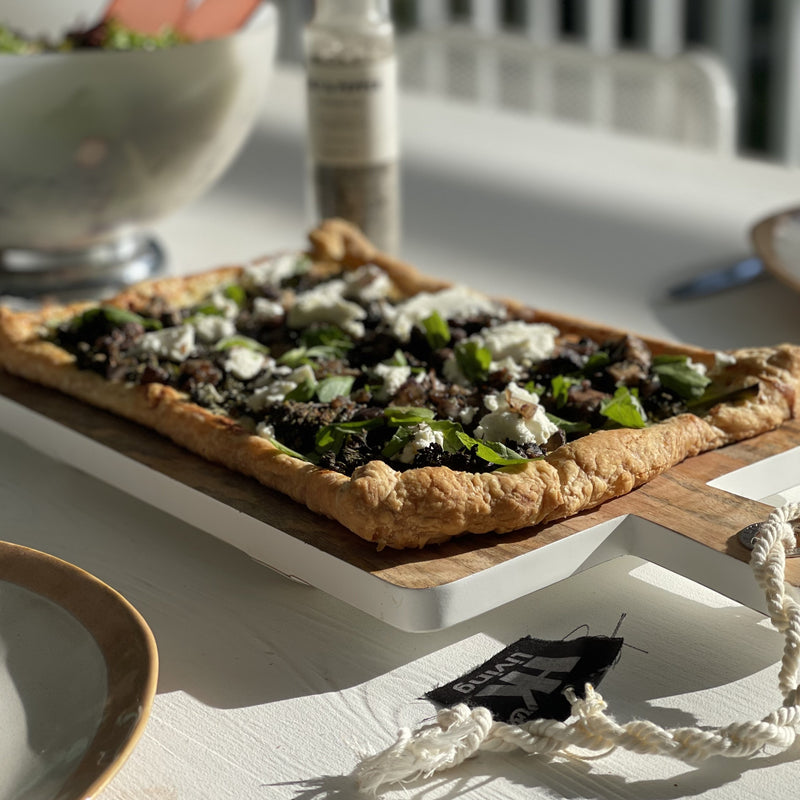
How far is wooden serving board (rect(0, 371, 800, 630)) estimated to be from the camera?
2.94ft

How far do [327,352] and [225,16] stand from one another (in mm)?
780

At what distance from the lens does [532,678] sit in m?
0.88

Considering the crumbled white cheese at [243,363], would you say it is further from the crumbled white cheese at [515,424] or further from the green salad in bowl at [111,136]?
the green salad in bowl at [111,136]

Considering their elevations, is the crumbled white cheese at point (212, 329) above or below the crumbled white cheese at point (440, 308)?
below

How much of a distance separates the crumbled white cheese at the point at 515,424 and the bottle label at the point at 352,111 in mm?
710

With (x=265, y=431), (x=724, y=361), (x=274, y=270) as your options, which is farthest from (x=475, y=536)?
(x=274, y=270)

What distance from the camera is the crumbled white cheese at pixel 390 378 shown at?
1166mm

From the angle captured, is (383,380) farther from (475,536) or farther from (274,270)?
(274,270)

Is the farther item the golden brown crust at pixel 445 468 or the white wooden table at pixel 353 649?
the golden brown crust at pixel 445 468

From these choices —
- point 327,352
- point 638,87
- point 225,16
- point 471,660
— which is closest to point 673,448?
point 471,660

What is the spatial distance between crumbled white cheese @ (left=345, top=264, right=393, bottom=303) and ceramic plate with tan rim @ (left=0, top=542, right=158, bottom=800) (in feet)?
2.09

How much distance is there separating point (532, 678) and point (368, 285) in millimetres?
→ 704

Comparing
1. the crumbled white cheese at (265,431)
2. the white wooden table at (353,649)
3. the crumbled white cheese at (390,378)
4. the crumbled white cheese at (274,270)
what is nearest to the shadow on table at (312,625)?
the white wooden table at (353,649)

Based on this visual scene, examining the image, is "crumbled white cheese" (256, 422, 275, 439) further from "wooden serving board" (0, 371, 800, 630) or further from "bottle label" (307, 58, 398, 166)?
"bottle label" (307, 58, 398, 166)
